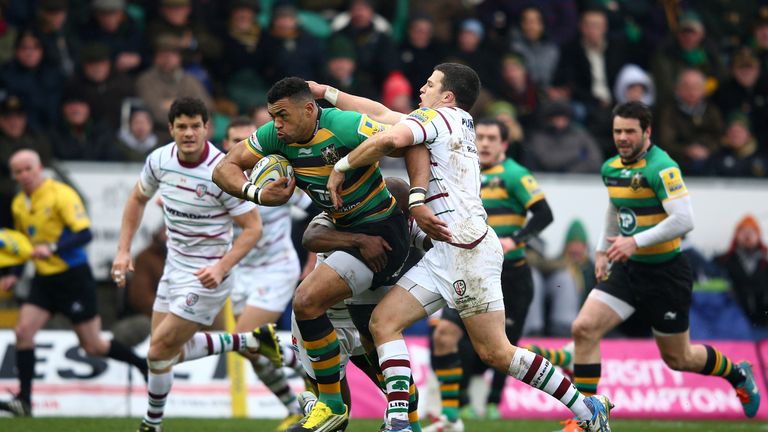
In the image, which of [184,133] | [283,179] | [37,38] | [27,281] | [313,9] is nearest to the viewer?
[283,179]

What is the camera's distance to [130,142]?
53.8 feet

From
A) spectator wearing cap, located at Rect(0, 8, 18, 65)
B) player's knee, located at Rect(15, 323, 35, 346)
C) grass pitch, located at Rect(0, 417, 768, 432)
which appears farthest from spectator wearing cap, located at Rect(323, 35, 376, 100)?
player's knee, located at Rect(15, 323, 35, 346)

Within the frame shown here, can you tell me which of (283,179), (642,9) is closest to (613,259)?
(283,179)

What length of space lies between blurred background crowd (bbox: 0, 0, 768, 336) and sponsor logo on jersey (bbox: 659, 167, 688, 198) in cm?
505

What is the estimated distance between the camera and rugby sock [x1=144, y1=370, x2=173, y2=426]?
10.8 m

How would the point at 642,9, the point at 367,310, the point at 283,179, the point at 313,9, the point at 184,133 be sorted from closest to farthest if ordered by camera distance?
the point at 283,179
the point at 367,310
the point at 184,133
the point at 313,9
the point at 642,9

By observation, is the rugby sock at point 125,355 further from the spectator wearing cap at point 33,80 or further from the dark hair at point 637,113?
the dark hair at point 637,113

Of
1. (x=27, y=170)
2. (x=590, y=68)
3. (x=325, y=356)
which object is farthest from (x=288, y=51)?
(x=325, y=356)

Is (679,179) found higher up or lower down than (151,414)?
higher up

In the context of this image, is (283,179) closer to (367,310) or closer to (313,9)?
(367,310)

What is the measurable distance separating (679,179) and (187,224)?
435 centimetres

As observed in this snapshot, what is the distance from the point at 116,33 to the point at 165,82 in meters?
1.35

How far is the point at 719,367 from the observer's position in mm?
11836

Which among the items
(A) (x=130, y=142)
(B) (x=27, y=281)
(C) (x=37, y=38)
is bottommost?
(B) (x=27, y=281)
